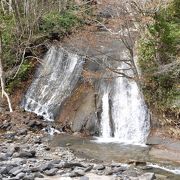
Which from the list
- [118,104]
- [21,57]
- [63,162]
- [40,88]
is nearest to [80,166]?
[63,162]

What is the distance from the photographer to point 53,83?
20.8m

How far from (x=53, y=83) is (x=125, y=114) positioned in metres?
4.85

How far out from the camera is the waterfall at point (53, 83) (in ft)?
64.3

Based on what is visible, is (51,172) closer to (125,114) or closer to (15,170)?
(15,170)

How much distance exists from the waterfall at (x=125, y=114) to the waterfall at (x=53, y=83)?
250 centimetres

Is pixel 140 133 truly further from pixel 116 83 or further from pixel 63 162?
pixel 63 162

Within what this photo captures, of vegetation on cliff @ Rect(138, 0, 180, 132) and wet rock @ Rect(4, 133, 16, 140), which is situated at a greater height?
vegetation on cliff @ Rect(138, 0, 180, 132)

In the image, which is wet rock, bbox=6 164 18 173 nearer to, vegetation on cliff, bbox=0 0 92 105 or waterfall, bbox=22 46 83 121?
waterfall, bbox=22 46 83 121

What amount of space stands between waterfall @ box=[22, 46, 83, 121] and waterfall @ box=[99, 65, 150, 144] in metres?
2.50

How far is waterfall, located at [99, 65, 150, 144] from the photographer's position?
16.6 metres

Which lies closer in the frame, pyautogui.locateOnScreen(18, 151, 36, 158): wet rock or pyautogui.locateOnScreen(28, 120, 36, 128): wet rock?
pyautogui.locateOnScreen(18, 151, 36, 158): wet rock

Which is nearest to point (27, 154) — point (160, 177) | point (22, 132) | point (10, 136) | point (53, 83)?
point (10, 136)

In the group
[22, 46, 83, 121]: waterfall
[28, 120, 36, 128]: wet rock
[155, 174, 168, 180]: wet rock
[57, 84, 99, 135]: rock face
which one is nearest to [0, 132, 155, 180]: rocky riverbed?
[155, 174, 168, 180]: wet rock

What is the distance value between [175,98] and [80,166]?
205 inches
